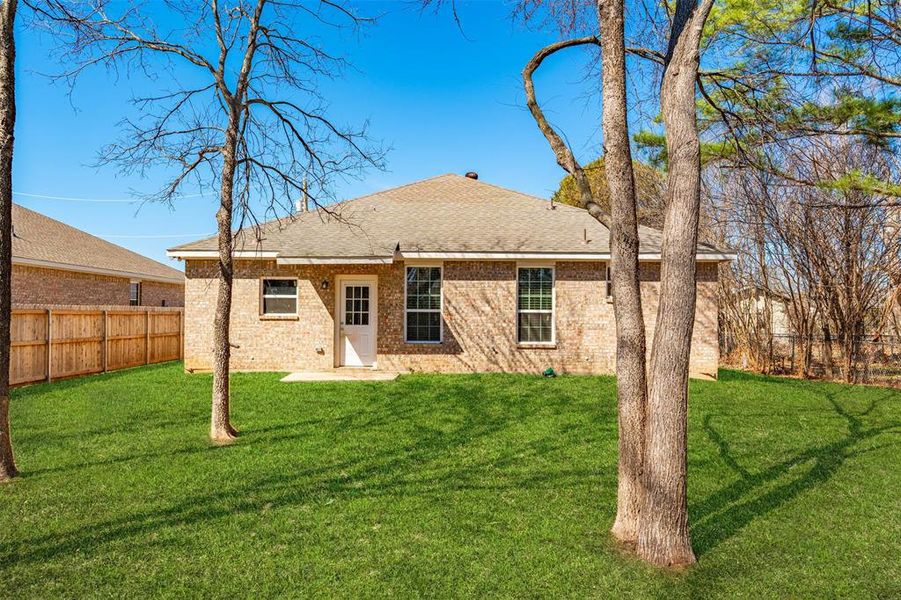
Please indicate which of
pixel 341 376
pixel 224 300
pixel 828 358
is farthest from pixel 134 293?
pixel 828 358

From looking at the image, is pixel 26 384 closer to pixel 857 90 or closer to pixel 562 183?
pixel 857 90

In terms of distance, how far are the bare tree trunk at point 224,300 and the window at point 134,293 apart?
16.5m

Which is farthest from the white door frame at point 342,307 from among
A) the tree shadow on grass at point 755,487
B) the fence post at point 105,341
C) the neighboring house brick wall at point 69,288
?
the neighboring house brick wall at point 69,288

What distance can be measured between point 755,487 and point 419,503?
3.45 metres

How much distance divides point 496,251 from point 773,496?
7942 millimetres

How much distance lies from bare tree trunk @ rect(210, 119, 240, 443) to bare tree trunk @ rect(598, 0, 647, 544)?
201 inches

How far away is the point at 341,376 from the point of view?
11289 millimetres

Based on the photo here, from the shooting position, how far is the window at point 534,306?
12.2 metres

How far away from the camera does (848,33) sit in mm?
8305

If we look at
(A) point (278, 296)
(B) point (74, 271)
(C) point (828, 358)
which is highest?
(B) point (74, 271)

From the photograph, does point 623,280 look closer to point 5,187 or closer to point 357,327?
point 5,187

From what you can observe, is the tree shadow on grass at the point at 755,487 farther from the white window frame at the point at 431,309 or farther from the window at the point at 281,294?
the window at the point at 281,294

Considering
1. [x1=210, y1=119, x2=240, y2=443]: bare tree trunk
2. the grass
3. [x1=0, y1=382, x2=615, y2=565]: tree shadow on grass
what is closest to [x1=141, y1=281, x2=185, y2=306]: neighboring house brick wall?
the grass

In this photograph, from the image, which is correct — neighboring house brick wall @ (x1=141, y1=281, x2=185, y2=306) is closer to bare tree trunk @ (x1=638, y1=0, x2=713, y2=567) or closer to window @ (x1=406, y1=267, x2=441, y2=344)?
window @ (x1=406, y1=267, x2=441, y2=344)
